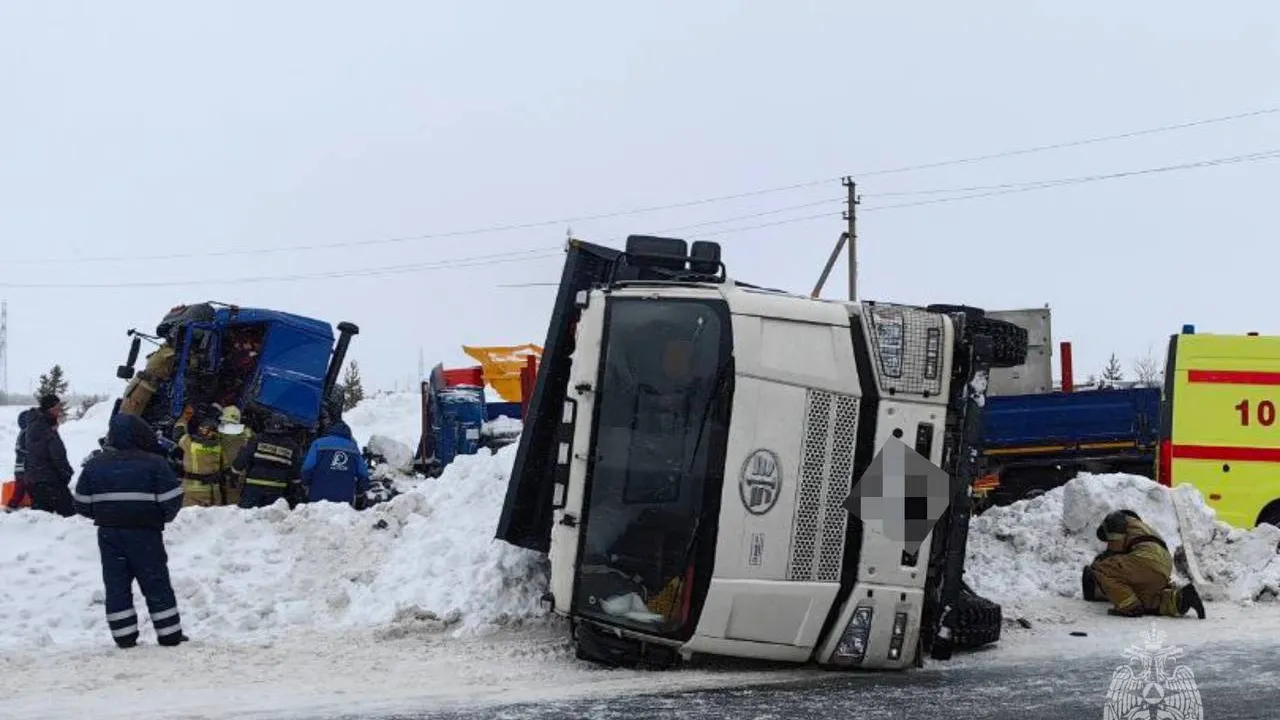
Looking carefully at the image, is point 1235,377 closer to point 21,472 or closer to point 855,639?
point 855,639

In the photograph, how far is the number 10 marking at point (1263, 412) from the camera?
11.1 meters

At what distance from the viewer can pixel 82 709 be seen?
5.21m

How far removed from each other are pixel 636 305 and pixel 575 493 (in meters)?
1.09

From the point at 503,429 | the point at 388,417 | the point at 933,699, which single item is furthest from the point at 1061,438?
the point at 388,417

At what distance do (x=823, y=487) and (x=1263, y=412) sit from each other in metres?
7.46

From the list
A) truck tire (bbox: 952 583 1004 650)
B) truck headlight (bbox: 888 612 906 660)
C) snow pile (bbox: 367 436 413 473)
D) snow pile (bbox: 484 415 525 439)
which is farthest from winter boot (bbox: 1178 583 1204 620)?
snow pile (bbox: 367 436 413 473)

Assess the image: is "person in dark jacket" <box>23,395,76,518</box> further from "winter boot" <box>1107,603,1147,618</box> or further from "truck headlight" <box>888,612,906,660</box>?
"winter boot" <box>1107,603,1147,618</box>

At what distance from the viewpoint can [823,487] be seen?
588 cm

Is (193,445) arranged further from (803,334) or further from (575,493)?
(803,334)

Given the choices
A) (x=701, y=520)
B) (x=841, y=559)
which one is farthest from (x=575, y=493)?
(x=841, y=559)

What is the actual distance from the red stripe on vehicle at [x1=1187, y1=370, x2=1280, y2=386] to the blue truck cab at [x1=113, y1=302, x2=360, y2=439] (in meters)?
9.40

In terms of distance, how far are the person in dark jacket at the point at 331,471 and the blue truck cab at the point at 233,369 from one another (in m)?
1.72

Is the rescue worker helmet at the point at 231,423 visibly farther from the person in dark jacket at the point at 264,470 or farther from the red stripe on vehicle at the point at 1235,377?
the red stripe on vehicle at the point at 1235,377

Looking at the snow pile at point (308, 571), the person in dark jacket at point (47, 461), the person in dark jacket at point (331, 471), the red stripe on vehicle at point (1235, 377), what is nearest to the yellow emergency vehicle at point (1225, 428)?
the red stripe on vehicle at point (1235, 377)
